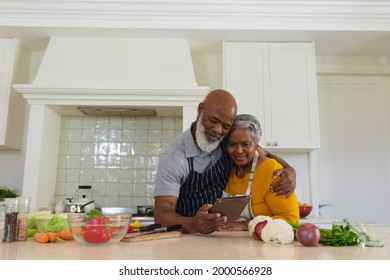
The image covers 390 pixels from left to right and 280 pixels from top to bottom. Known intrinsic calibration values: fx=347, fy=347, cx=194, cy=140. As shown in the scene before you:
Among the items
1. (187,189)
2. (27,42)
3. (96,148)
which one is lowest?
(187,189)

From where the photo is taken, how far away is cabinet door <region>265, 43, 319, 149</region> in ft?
9.91

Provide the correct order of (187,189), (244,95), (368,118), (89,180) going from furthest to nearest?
1. (368,118)
2. (89,180)
3. (244,95)
4. (187,189)

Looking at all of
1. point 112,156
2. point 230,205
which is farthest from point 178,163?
point 112,156

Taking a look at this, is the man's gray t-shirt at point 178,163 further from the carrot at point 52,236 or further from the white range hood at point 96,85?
the white range hood at point 96,85

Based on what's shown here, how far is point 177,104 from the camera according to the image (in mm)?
2932

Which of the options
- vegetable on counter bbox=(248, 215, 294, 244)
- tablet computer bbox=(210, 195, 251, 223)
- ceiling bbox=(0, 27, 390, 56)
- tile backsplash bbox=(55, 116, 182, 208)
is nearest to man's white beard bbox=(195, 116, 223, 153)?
tablet computer bbox=(210, 195, 251, 223)

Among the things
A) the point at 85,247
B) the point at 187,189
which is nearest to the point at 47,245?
the point at 85,247

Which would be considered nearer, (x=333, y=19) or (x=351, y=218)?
(x=333, y=19)

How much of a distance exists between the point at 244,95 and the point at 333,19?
3.23ft

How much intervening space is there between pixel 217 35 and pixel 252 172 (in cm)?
188

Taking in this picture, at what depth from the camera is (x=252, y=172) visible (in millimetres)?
1527

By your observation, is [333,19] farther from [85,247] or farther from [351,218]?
[85,247]

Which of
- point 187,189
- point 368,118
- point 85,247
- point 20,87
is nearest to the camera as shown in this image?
point 85,247

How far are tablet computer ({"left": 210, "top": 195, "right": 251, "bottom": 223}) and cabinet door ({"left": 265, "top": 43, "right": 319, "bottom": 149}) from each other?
6.32ft
